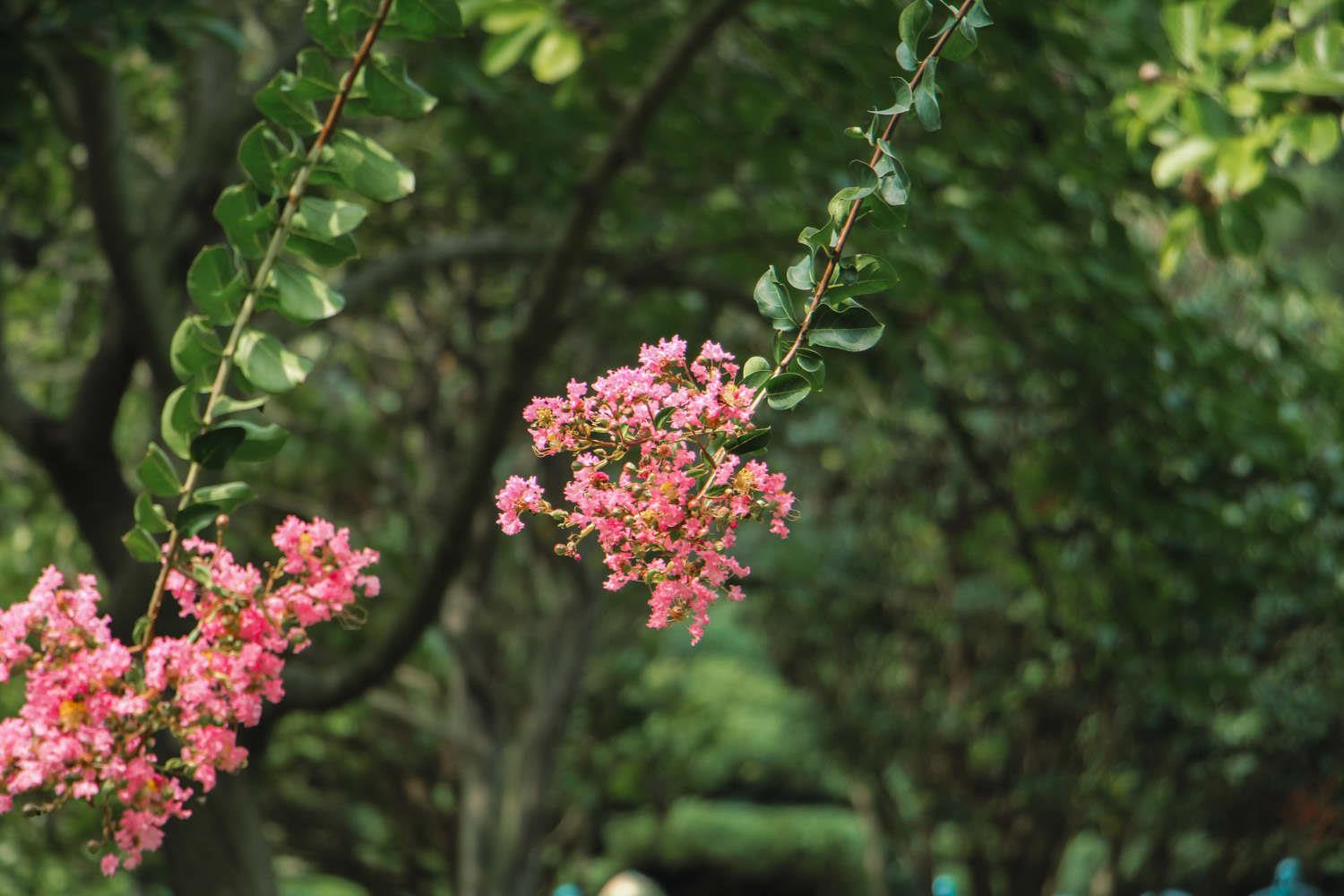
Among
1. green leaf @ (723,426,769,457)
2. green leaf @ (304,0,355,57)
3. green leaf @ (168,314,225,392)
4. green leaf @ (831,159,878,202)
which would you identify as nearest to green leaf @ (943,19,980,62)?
green leaf @ (831,159,878,202)

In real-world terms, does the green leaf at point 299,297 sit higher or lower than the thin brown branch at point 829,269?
higher

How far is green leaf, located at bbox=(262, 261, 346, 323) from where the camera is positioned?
1.24m

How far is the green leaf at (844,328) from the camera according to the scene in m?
1.05

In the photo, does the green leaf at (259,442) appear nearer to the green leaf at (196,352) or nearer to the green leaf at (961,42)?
the green leaf at (196,352)

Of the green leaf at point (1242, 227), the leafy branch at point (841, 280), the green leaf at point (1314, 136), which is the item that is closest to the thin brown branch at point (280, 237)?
the leafy branch at point (841, 280)

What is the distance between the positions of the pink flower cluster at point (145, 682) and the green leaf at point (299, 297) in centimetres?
19

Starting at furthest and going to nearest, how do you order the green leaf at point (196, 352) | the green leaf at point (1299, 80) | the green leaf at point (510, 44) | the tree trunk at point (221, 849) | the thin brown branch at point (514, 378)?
Answer: the tree trunk at point (221, 849) < the thin brown branch at point (514, 378) < the green leaf at point (510, 44) < the green leaf at point (1299, 80) < the green leaf at point (196, 352)

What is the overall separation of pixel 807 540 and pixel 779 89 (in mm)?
3671

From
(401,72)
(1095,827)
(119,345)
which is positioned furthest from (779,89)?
(1095,827)

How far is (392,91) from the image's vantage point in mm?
1354

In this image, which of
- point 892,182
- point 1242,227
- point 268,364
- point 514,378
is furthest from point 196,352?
point 514,378

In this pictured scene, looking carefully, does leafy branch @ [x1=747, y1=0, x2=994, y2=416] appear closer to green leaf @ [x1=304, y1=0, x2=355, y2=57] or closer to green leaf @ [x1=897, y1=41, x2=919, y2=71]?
green leaf @ [x1=897, y1=41, x2=919, y2=71]

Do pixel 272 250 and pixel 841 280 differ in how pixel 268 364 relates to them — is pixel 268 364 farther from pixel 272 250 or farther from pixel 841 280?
pixel 841 280

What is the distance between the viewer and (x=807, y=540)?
22.7 ft
